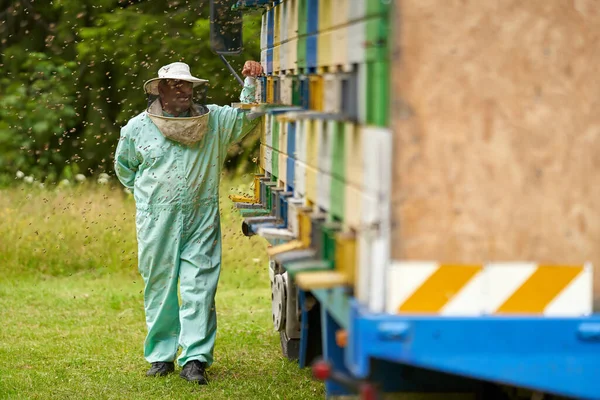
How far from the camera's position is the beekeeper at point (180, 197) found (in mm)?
7426

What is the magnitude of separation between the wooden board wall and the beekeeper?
3.72m

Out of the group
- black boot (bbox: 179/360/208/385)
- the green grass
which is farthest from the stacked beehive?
the green grass

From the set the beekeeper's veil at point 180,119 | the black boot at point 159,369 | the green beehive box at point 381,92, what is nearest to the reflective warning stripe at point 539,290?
the green beehive box at point 381,92

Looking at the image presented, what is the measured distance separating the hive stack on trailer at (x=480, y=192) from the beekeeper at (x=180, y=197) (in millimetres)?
3542

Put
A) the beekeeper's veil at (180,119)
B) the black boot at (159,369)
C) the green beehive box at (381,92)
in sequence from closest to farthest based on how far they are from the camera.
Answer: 1. the green beehive box at (381,92)
2. the beekeeper's veil at (180,119)
3. the black boot at (159,369)

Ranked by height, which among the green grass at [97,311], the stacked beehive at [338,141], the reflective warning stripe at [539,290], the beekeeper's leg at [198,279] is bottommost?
the green grass at [97,311]

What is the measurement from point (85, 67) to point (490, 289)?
16238mm

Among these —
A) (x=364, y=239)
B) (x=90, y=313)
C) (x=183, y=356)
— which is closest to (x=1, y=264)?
(x=90, y=313)

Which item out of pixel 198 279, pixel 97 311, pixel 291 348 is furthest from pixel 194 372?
pixel 97 311

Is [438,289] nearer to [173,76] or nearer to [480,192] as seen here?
[480,192]

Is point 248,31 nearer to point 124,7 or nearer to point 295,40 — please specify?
point 124,7

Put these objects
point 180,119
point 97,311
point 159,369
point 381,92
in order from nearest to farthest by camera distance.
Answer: point 381,92 → point 180,119 → point 159,369 → point 97,311

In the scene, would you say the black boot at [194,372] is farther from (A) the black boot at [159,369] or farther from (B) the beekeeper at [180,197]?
(A) the black boot at [159,369]

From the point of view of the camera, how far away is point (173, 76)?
7.32 m
